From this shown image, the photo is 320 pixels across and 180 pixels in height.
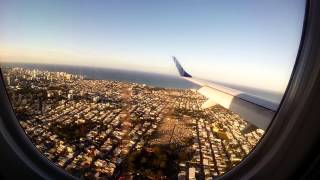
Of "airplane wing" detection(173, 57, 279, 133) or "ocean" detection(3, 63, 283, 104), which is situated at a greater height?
"ocean" detection(3, 63, 283, 104)

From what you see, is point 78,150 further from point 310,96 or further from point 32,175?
point 310,96

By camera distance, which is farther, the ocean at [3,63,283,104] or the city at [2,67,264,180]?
the ocean at [3,63,283,104]

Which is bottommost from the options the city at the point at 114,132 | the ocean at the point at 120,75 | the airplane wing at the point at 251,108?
the city at the point at 114,132

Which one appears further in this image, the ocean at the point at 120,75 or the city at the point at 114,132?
the ocean at the point at 120,75

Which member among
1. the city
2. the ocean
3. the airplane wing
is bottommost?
the city

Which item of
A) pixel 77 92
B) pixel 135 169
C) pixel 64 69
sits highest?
pixel 64 69

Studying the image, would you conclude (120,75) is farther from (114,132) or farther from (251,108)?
(251,108)

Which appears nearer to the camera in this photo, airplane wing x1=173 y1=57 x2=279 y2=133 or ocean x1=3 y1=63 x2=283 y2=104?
airplane wing x1=173 y1=57 x2=279 y2=133

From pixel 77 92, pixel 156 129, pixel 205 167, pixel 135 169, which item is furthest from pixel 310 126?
pixel 77 92
